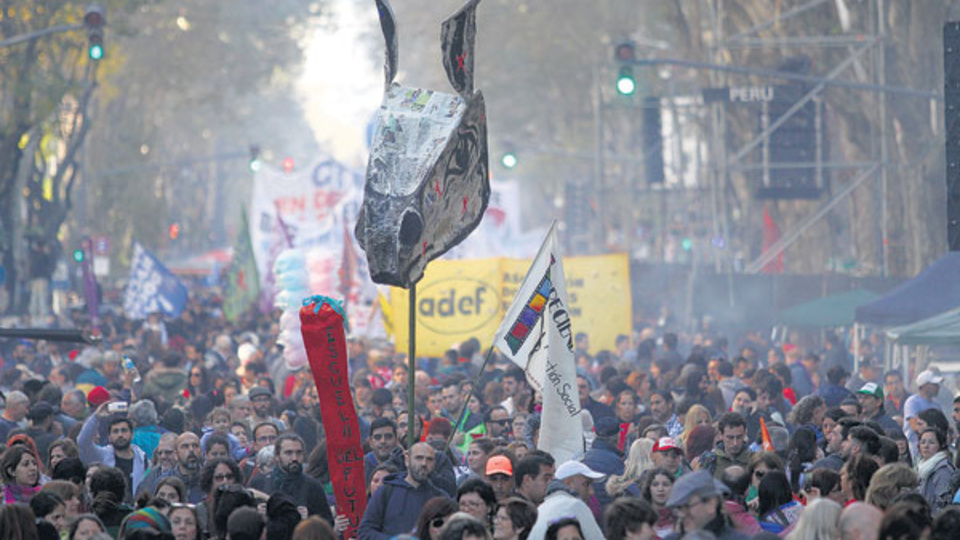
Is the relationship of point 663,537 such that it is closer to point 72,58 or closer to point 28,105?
point 28,105

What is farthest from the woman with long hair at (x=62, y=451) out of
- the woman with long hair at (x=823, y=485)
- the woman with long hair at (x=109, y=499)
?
the woman with long hair at (x=823, y=485)

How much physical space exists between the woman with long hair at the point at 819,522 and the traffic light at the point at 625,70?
15277 mm

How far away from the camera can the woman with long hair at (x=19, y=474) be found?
9930 millimetres

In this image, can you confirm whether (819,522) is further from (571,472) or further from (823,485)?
(571,472)

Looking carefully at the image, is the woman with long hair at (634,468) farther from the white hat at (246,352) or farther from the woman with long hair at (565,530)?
the white hat at (246,352)

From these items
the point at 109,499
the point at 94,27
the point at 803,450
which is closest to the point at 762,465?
the point at 803,450

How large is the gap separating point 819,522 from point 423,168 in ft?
10.8

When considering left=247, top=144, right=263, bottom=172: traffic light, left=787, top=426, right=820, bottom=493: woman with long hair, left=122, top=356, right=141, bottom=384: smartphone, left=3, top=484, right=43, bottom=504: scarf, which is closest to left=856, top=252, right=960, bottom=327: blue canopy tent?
left=122, top=356, right=141, bottom=384: smartphone

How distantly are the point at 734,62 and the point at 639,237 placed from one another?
23.5 metres

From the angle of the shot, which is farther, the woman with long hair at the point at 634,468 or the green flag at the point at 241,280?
the green flag at the point at 241,280

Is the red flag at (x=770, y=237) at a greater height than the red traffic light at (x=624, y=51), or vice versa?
Result: the red traffic light at (x=624, y=51)

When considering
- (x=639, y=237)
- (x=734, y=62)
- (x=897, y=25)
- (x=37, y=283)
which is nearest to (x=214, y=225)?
(x=639, y=237)

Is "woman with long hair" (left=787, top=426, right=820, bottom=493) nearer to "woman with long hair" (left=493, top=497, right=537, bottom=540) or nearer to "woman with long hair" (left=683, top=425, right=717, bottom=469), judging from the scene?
"woman with long hair" (left=683, top=425, right=717, bottom=469)

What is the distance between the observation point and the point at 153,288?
2744cm
